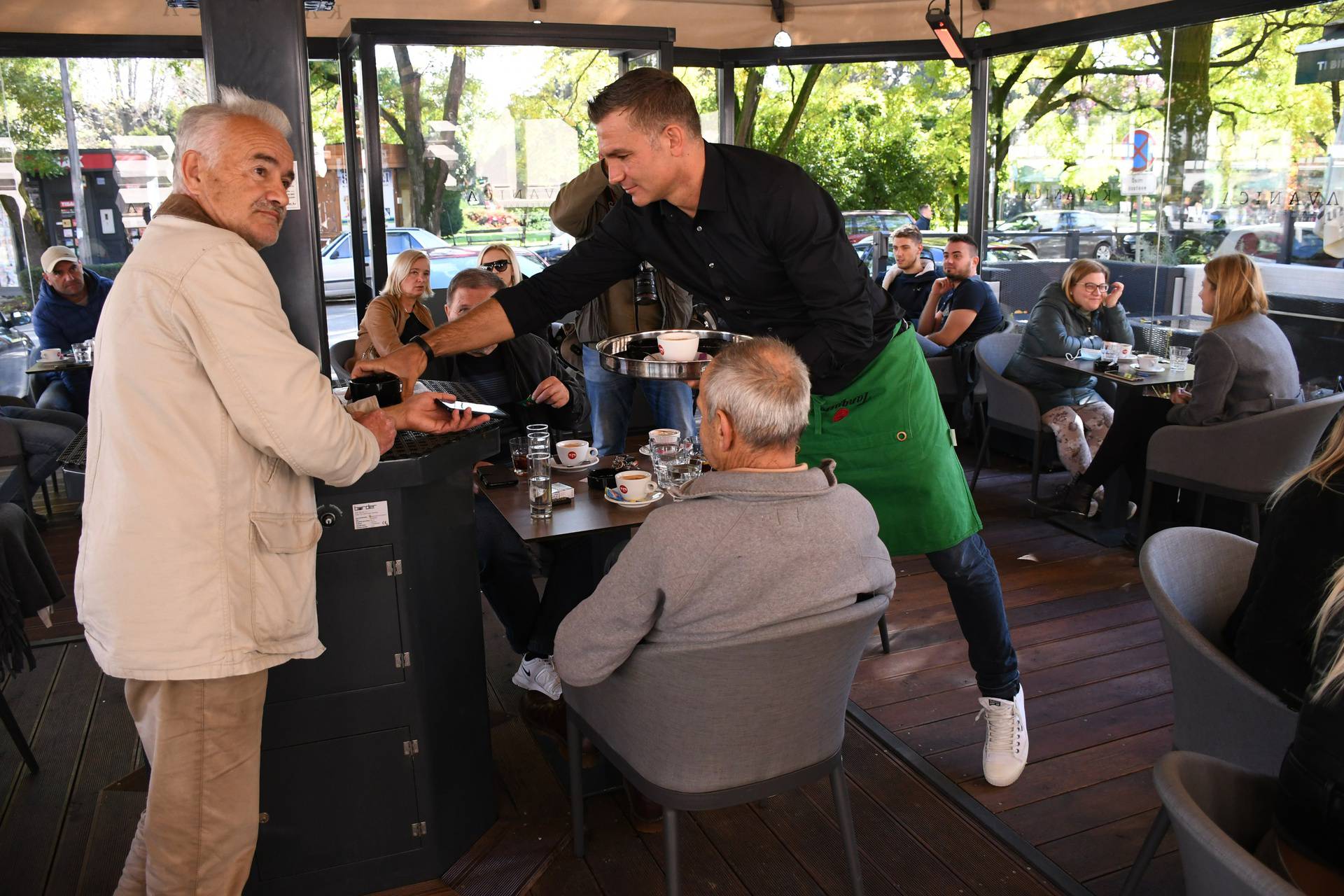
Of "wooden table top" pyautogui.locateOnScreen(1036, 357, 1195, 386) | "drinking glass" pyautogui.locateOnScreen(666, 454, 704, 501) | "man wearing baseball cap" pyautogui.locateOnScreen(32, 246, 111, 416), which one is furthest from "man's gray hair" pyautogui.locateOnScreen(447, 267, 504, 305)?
"man wearing baseball cap" pyautogui.locateOnScreen(32, 246, 111, 416)

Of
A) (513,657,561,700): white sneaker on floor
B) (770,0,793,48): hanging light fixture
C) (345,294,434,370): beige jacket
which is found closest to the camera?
(513,657,561,700): white sneaker on floor

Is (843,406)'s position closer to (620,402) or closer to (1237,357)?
(620,402)

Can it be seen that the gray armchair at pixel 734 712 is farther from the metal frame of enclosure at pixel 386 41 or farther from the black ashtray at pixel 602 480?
the metal frame of enclosure at pixel 386 41

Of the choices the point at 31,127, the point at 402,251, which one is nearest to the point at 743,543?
the point at 402,251

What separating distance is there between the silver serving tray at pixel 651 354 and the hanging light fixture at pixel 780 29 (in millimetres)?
4451

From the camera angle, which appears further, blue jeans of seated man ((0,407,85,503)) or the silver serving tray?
blue jeans of seated man ((0,407,85,503))

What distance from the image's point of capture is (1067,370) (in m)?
5.41

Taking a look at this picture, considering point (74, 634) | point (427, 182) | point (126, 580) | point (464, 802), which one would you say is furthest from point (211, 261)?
point (427, 182)

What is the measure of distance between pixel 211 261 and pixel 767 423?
1.02m

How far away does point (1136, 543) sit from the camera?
4.88 metres

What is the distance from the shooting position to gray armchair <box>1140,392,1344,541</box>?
405 centimetres

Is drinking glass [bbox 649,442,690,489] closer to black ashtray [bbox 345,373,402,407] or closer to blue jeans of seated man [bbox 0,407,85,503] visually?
black ashtray [bbox 345,373,402,407]

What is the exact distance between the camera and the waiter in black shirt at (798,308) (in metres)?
2.54

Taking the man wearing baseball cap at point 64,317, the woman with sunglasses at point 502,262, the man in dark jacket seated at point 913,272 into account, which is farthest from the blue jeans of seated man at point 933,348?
the man wearing baseball cap at point 64,317
